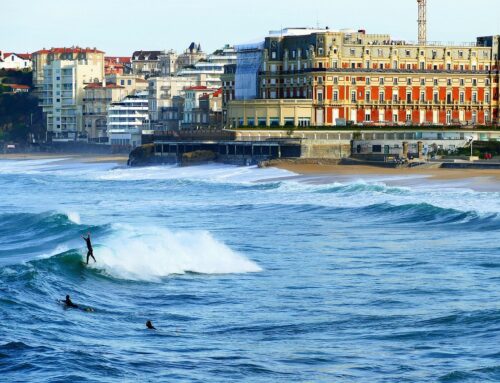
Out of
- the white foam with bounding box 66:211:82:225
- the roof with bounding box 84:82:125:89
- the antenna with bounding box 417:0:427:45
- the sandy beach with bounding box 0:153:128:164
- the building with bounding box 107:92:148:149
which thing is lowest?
the sandy beach with bounding box 0:153:128:164

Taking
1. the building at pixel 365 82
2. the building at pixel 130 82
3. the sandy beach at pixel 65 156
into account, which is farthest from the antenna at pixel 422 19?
the building at pixel 130 82

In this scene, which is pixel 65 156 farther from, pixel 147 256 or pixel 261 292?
pixel 261 292

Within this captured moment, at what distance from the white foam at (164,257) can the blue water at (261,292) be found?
93mm

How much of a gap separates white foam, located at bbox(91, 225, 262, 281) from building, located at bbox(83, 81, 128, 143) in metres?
136

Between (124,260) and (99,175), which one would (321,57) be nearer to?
(99,175)

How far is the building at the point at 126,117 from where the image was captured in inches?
6885

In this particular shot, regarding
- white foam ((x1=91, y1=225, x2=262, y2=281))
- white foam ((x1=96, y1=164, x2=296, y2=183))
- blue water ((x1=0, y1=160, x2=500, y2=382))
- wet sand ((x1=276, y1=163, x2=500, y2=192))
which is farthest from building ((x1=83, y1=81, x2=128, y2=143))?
white foam ((x1=91, y1=225, x2=262, y2=281))

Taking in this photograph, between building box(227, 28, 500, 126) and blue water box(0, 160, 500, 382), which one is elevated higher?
building box(227, 28, 500, 126)

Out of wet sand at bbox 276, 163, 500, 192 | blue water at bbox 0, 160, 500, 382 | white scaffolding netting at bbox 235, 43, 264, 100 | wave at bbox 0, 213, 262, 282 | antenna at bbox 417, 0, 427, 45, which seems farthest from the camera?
antenna at bbox 417, 0, 427, 45

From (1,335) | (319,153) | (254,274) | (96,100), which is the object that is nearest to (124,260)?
(254,274)

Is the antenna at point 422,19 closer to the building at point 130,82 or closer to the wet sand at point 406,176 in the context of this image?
the building at point 130,82

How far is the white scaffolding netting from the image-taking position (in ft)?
436

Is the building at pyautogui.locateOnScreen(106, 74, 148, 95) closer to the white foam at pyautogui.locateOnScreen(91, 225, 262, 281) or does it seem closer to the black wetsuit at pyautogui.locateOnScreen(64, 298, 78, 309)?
the white foam at pyautogui.locateOnScreen(91, 225, 262, 281)

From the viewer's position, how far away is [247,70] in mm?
134000
